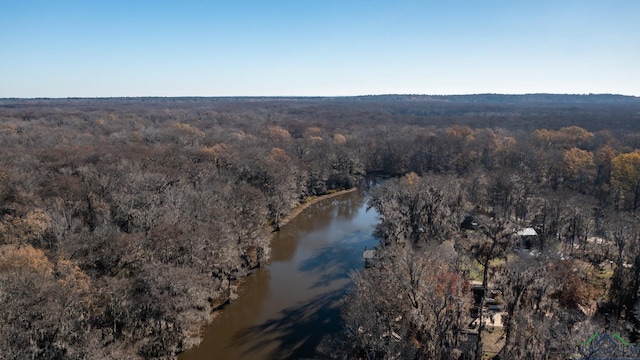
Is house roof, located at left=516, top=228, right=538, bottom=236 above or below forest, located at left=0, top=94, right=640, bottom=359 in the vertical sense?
below

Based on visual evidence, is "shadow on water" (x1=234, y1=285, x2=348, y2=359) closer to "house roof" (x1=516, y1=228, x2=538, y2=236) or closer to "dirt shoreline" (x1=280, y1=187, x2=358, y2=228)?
"dirt shoreline" (x1=280, y1=187, x2=358, y2=228)

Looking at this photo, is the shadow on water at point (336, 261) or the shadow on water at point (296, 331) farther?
the shadow on water at point (336, 261)

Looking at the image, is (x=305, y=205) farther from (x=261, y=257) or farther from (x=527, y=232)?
(x=527, y=232)

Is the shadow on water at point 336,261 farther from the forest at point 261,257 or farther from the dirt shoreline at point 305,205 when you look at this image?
the dirt shoreline at point 305,205

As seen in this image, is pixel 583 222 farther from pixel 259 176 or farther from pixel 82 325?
pixel 82 325

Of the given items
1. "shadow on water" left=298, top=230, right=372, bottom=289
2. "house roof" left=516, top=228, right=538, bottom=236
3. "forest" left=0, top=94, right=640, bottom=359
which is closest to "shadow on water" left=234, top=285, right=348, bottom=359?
"forest" left=0, top=94, right=640, bottom=359

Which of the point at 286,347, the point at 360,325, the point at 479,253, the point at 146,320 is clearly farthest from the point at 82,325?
the point at 479,253

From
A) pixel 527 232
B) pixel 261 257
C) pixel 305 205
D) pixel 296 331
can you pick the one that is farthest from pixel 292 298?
pixel 305 205

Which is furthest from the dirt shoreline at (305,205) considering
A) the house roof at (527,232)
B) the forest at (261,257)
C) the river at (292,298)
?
the house roof at (527,232)
